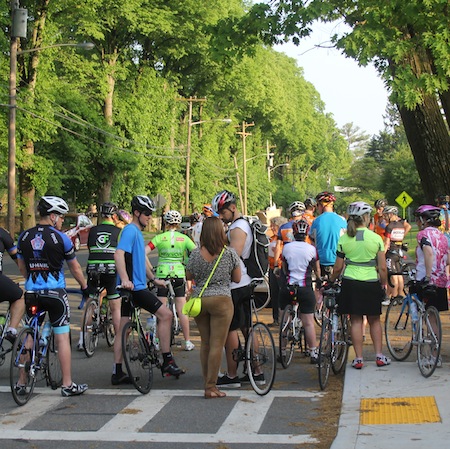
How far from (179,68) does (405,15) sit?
46746 mm

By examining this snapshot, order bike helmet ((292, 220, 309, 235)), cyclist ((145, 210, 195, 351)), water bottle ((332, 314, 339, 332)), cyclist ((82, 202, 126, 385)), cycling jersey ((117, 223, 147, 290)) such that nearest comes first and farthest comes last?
1. cycling jersey ((117, 223, 147, 290))
2. water bottle ((332, 314, 339, 332))
3. bike helmet ((292, 220, 309, 235))
4. cyclist ((82, 202, 126, 385))
5. cyclist ((145, 210, 195, 351))

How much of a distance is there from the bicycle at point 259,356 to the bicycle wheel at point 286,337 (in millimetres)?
1270

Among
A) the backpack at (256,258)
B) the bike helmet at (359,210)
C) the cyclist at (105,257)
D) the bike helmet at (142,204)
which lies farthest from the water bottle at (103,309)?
the bike helmet at (359,210)

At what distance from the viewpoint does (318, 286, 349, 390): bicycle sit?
8867 millimetres

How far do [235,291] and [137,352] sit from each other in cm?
109

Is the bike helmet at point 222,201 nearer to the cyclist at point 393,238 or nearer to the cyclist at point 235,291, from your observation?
the cyclist at point 235,291

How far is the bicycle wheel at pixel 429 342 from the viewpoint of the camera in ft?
29.5

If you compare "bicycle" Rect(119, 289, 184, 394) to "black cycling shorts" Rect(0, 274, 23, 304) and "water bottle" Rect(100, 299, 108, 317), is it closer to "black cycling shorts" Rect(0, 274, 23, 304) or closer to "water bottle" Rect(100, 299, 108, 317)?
"black cycling shorts" Rect(0, 274, 23, 304)

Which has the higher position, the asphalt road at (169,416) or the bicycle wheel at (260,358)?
the bicycle wheel at (260,358)

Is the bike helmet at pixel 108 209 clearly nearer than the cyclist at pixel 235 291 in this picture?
No

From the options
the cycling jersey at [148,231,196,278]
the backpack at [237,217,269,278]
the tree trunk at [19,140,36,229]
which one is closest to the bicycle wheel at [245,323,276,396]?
the backpack at [237,217,269,278]

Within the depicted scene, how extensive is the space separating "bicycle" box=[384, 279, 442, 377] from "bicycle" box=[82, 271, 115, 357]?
11.4 ft

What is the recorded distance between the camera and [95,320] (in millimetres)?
11461

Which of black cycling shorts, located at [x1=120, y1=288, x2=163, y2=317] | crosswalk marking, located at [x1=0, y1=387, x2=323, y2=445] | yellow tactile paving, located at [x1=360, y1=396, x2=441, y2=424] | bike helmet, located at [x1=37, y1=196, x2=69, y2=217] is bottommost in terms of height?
crosswalk marking, located at [x1=0, y1=387, x2=323, y2=445]
